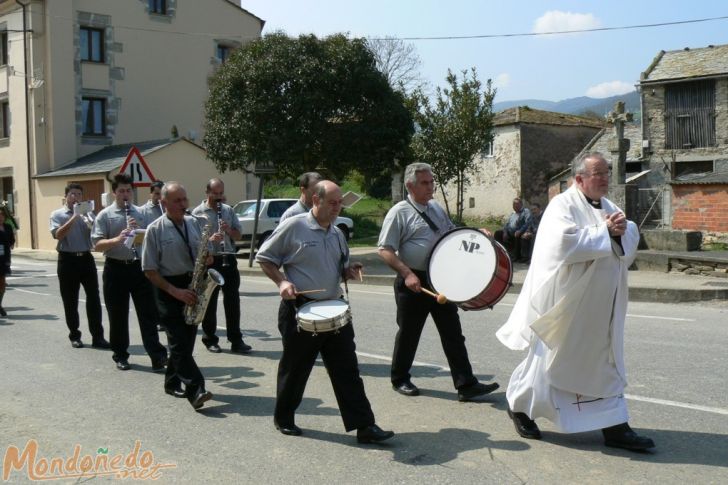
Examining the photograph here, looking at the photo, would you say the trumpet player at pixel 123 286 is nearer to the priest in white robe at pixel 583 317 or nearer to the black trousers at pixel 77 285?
the black trousers at pixel 77 285

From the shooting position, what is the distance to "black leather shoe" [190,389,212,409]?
614 cm

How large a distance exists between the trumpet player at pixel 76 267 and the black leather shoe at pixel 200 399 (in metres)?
3.41

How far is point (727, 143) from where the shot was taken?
104 ft

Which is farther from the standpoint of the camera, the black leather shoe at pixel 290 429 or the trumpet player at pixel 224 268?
the trumpet player at pixel 224 268

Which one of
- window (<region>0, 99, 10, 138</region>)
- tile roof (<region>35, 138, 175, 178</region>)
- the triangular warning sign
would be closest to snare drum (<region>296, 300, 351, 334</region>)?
the triangular warning sign

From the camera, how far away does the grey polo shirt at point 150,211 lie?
8.59 meters

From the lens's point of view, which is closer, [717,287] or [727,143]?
[717,287]

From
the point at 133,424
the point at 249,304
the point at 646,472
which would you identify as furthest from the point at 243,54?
the point at 646,472

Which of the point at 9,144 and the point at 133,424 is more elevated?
the point at 9,144

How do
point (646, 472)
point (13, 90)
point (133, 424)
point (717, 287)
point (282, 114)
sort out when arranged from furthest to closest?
point (13, 90), point (282, 114), point (717, 287), point (133, 424), point (646, 472)

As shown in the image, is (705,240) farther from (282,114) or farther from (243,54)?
(243,54)

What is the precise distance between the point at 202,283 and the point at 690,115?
30370 mm

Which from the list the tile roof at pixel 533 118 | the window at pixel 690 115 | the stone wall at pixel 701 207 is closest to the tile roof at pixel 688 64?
the window at pixel 690 115

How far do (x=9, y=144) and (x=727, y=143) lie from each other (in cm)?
2966
